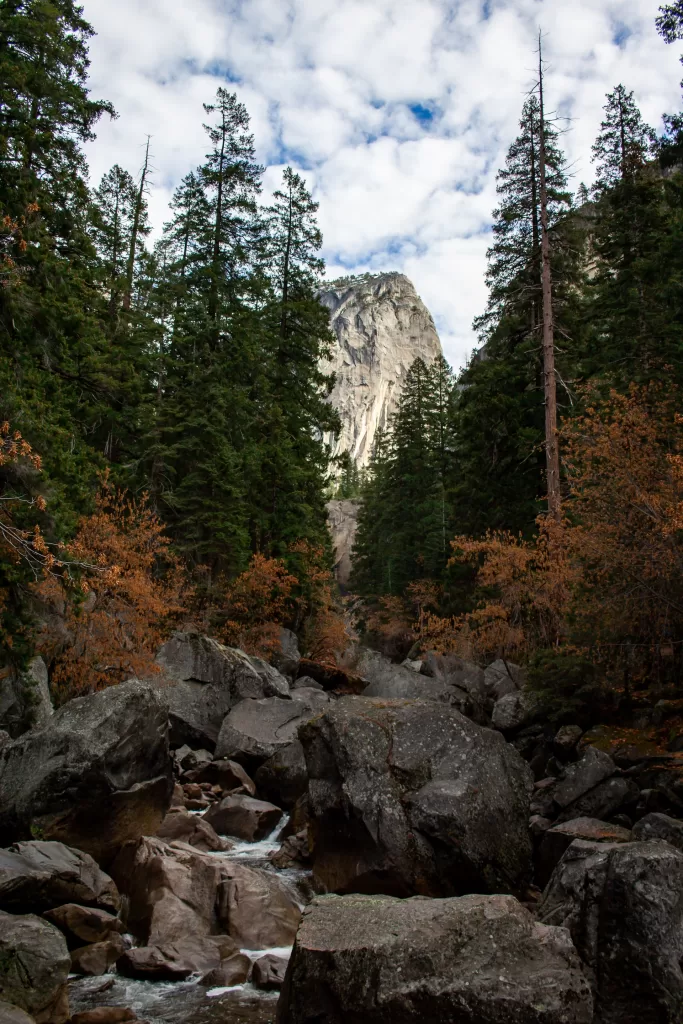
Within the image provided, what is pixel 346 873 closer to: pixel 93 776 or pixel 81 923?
pixel 81 923

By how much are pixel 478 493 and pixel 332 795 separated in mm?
19499

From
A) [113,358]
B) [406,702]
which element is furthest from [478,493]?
[406,702]

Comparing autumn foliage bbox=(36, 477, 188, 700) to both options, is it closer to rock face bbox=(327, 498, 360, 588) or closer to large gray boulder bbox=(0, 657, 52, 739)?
large gray boulder bbox=(0, 657, 52, 739)

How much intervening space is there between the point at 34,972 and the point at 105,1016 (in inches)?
30.9

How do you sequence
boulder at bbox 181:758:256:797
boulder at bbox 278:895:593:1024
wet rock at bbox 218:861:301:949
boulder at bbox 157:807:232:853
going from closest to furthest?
boulder at bbox 278:895:593:1024
wet rock at bbox 218:861:301:949
boulder at bbox 157:807:232:853
boulder at bbox 181:758:256:797

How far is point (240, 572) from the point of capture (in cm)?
2642

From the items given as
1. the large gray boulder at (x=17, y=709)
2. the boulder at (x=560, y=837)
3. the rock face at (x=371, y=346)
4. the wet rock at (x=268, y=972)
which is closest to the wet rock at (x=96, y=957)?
the wet rock at (x=268, y=972)

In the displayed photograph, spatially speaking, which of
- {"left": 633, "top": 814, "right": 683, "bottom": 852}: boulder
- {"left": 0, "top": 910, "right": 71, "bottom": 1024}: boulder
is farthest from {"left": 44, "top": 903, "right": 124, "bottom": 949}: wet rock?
{"left": 633, "top": 814, "right": 683, "bottom": 852}: boulder

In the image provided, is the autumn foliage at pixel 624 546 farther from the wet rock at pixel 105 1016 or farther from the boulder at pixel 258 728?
the wet rock at pixel 105 1016

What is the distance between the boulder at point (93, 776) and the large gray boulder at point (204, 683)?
578cm

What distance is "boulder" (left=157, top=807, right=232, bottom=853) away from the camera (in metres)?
11.5

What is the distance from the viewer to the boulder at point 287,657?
26.2 m

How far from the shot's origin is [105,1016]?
20.7 feet

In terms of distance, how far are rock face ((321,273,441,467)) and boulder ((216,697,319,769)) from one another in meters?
122
